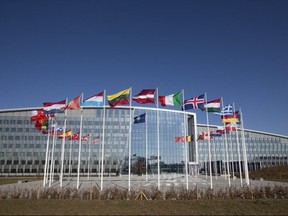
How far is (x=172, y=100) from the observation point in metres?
28.0

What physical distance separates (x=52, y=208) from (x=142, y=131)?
262ft

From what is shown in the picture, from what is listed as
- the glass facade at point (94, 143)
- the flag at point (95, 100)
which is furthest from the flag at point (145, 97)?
the glass facade at point (94, 143)

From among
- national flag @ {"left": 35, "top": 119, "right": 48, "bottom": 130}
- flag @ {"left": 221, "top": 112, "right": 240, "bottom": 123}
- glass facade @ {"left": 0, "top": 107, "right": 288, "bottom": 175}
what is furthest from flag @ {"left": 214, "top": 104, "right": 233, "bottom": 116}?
glass facade @ {"left": 0, "top": 107, "right": 288, "bottom": 175}

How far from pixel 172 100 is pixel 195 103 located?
297 cm

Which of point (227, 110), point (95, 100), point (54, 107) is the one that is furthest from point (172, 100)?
point (54, 107)

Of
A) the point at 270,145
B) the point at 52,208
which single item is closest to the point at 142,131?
the point at 270,145

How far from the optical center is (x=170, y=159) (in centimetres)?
9850

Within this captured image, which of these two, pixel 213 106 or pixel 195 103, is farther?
pixel 213 106

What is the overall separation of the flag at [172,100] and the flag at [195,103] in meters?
1.79

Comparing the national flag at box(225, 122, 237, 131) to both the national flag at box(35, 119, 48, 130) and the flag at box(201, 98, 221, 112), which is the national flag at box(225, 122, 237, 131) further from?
the national flag at box(35, 119, 48, 130)

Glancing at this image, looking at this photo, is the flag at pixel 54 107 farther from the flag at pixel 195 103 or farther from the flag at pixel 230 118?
the flag at pixel 230 118

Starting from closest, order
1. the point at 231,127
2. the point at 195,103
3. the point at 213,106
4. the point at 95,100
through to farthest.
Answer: the point at 95,100
the point at 195,103
the point at 213,106
the point at 231,127

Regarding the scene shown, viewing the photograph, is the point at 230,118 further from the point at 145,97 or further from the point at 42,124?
the point at 42,124

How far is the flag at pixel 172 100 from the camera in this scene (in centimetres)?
2791
